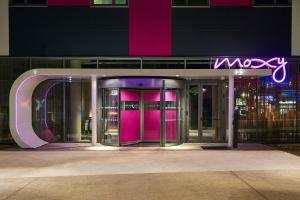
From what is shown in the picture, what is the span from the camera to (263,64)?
17.8 meters

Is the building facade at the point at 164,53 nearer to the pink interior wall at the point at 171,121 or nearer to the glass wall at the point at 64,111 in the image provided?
the glass wall at the point at 64,111

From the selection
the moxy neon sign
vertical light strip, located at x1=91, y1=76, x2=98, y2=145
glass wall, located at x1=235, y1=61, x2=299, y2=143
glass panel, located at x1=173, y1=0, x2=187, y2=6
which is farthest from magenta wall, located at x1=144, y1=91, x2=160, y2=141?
glass panel, located at x1=173, y1=0, x2=187, y2=6

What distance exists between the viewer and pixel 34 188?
8812 millimetres

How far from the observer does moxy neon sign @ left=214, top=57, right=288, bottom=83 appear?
17766mm

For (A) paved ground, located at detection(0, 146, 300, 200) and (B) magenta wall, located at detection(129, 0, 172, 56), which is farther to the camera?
(B) magenta wall, located at detection(129, 0, 172, 56)

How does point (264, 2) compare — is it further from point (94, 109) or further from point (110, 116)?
point (94, 109)

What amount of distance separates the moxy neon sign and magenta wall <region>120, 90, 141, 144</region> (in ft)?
13.0

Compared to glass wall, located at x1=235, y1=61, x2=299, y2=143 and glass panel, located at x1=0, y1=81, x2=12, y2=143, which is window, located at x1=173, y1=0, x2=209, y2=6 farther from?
glass panel, located at x1=0, y1=81, x2=12, y2=143

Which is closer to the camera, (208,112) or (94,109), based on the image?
(94,109)

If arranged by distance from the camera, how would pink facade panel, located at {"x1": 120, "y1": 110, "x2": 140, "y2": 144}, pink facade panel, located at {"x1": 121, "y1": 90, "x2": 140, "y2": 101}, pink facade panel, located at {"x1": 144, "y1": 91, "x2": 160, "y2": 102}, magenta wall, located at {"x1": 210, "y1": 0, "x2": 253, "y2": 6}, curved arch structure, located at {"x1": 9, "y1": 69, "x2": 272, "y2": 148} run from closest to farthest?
curved arch structure, located at {"x1": 9, "y1": 69, "x2": 272, "y2": 148}, pink facade panel, located at {"x1": 121, "y1": 90, "x2": 140, "y2": 101}, pink facade panel, located at {"x1": 120, "y1": 110, "x2": 140, "y2": 144}, pink facade panel, located at {"x1": 144, "y1": 91, "x2": 160, "y2": 102}, magenta wall, located at {"x1": 210, "y1": 0, "x2": 253, "y2": 6}

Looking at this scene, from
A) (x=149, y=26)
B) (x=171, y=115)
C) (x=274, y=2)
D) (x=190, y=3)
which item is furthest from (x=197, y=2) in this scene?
(x=171, y=115)

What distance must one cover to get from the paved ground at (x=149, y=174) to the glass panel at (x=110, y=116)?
4.76ft

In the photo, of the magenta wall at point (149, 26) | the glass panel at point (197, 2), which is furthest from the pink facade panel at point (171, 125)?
the glass panel at point (197, 2)

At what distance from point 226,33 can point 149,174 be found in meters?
9.72
